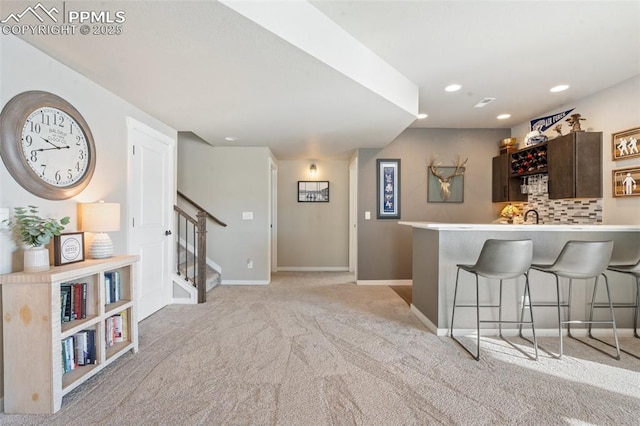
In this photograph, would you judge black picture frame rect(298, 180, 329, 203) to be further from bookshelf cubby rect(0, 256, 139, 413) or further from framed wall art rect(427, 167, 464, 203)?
bookshelf cubby rect(0, 256, 139, 413)

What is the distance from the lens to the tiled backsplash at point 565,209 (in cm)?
339

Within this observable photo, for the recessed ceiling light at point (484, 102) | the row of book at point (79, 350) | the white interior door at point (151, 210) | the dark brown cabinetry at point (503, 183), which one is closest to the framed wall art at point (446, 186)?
the dark brown cabinetry at point (503, 183)

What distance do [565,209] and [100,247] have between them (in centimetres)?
515

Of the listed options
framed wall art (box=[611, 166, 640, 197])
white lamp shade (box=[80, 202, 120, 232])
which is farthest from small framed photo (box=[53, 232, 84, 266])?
framed wall art (box=[611, 166, 640, 197])

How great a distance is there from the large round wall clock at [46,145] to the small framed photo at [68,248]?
319mm

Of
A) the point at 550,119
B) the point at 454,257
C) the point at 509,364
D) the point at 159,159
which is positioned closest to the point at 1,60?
the point at 159,159

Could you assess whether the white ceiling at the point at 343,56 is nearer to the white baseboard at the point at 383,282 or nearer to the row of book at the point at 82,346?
the row of book at the point at 82,346

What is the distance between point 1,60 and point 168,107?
52.7 inches

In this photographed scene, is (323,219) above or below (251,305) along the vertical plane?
above

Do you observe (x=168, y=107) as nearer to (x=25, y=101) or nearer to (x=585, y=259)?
(x=25, y=101)

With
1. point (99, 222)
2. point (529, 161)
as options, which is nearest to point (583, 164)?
point (529, 161)

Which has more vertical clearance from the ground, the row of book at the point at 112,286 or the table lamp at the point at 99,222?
the table lamp at the point at 99,222

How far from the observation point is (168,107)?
308 centimetres

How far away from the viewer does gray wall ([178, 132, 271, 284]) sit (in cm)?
484
